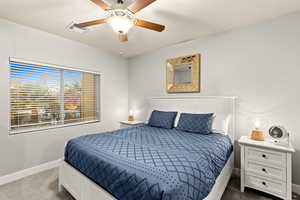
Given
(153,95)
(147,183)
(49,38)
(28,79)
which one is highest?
(49,38)

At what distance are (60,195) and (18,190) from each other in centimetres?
66

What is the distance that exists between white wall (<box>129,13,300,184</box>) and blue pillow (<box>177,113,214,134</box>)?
1.79 feet

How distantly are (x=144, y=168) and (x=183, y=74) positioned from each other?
92.6 inches

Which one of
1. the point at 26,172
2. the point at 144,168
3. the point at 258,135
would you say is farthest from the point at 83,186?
the point at 258,135

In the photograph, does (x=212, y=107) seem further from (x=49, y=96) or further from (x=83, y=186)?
(x=49, y=96)

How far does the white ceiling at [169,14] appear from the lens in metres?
1.88

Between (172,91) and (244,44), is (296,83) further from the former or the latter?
(172,91)

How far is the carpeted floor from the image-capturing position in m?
1.90

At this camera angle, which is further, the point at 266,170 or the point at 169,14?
the point at 169,14

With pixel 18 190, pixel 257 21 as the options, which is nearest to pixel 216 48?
pixel 257 21

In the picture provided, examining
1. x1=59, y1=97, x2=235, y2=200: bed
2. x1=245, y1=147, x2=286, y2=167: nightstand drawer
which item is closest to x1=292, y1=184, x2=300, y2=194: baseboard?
x1=245, y1=147, x2=286, y2=167: nightstand drawer

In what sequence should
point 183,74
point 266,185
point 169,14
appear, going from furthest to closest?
point 183,74, point 169,14, point 266,185

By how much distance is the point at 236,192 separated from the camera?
202cm

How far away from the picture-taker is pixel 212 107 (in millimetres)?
2670
